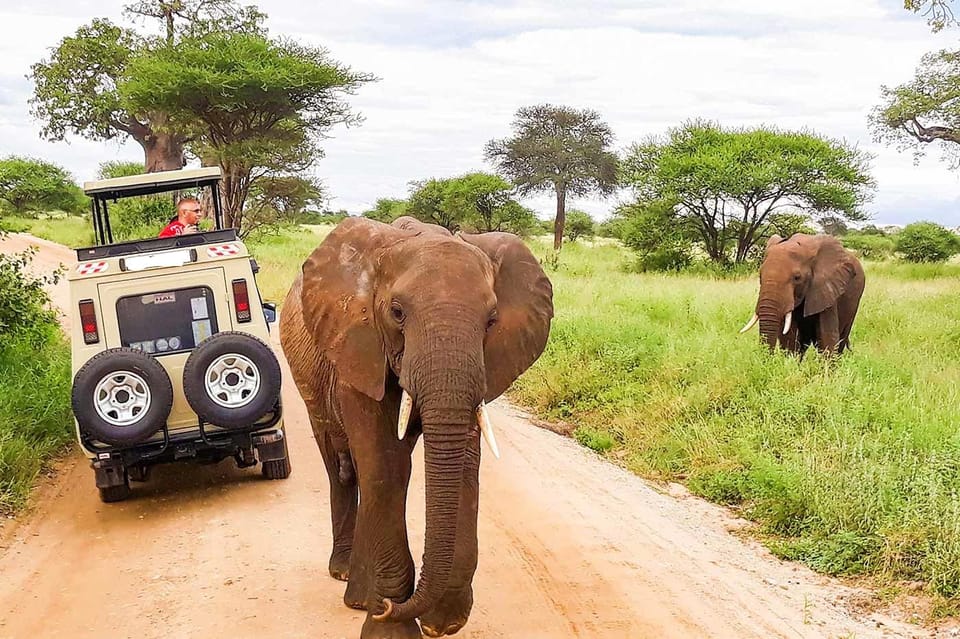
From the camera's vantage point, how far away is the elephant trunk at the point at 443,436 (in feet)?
11.3

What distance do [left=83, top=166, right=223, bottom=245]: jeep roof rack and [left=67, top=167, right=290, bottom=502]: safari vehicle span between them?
83 centimetres

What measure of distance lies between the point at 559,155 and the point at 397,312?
34.4 metres

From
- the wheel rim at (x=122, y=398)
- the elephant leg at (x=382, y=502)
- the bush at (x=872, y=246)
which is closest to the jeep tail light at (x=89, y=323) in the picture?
the wheel rim at (x=122, y=398)

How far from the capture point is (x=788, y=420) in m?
7.75

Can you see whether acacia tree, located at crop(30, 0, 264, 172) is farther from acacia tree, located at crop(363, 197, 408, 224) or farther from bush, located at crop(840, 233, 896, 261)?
bush, located at crop(840, 233, 896, 261)

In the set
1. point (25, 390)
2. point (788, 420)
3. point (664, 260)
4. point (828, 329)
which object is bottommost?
point (664, 260)

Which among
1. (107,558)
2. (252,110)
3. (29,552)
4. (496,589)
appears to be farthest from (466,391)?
(252,110)

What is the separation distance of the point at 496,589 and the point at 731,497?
104 inches

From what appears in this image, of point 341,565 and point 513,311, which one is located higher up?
point 513,311

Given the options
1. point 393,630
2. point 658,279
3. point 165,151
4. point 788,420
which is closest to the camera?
point 393,630

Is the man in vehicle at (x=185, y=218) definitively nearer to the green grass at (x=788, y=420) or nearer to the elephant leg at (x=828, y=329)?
the green grass at (x=788, y=420)

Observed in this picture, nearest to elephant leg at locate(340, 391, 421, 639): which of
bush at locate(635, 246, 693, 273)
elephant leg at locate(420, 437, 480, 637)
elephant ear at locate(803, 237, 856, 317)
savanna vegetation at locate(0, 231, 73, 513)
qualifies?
elephant leg at locate(420, 437, 480, 637)

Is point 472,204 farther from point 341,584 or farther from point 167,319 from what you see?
point 341,584

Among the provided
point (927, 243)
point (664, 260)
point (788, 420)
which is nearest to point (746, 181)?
point (664, 260)
